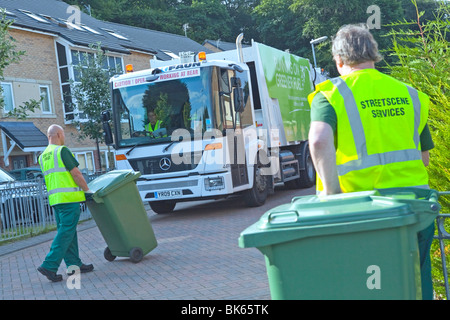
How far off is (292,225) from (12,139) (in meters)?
23.1

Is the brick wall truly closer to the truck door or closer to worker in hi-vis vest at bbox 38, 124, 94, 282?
the truck door

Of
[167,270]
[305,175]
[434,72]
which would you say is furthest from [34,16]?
[434,72]

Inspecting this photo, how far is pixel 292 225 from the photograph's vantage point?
92.0 inches

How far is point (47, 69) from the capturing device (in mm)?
27562

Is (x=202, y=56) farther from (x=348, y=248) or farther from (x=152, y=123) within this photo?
(x=348, y=248)

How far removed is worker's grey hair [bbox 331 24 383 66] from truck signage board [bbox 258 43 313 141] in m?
9.28

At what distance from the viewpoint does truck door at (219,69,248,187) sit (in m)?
10.4

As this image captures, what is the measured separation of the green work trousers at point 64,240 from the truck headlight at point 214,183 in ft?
12.3

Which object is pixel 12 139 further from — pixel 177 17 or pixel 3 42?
pixel 177 17

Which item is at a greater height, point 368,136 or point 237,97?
point 237,97

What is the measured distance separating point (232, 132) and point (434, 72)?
5.88 meters

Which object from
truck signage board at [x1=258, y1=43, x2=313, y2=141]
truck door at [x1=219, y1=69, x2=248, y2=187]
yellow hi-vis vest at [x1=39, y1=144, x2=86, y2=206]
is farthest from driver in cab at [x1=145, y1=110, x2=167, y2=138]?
yellow hi-vis vest at [x1=39, y1=144, x2=86, y2=206]

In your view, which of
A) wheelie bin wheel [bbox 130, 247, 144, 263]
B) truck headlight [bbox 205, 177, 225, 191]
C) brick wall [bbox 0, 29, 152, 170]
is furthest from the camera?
brick wall [bbox 0, 29, 152, 170]

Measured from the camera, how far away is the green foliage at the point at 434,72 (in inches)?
166
